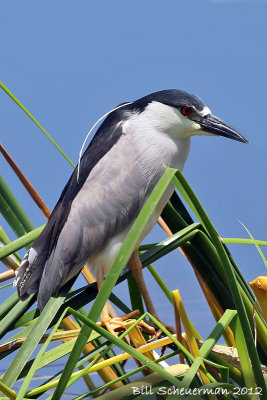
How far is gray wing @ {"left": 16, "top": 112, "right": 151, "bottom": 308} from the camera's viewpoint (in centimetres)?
154

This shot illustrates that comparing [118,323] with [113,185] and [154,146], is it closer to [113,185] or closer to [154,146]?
[113,185]

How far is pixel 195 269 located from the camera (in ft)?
4.66

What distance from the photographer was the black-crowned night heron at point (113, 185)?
1.54m

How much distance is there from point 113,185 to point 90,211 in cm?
9

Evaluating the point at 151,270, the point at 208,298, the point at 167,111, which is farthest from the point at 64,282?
the point at 167,111

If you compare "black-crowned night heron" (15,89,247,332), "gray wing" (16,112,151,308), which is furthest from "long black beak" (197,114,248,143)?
"gray wing" (16,112,151,308)

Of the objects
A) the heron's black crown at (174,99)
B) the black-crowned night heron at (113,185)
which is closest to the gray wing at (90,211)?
the black-crowned night heron at (113,185)

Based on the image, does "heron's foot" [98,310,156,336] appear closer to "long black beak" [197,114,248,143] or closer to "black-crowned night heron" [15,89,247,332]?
"black-crowned night heron" [15,89,247,332]

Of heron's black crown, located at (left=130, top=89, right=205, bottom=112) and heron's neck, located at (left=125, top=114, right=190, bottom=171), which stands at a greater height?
heron's black crown, located at (left=130, top=89, right=205, bottom=112)

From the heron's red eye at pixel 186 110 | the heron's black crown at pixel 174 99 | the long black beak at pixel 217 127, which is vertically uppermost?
the heron's black crown at pixel 174 99

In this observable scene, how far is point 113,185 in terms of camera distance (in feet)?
5.29

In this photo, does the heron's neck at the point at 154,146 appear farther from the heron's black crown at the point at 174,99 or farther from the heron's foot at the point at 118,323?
the heron's foot at the point at 118,323

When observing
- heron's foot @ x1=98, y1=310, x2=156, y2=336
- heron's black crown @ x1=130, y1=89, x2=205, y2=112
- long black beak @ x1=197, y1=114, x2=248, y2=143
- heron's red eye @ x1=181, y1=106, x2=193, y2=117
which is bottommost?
heron's foot @ x1=98, y1=310, x2=156, y2=336

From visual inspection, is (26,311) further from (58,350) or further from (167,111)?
(167,111)
